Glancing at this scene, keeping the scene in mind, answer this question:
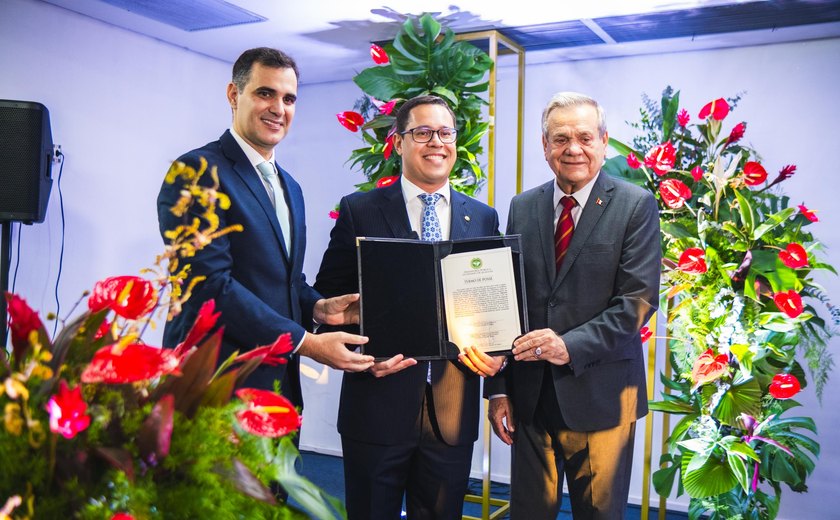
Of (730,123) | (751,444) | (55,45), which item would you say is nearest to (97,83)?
(55,45)

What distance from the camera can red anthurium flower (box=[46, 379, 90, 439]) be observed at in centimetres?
79

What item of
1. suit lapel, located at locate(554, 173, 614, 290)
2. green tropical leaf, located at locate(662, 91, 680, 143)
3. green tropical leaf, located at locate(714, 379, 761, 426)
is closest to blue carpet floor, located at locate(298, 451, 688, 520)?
green tropical leaf, located at locate(714, 379, 761, 426)

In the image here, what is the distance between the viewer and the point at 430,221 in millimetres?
2586

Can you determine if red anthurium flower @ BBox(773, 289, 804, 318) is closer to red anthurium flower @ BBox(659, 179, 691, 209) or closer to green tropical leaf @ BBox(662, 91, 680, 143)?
red anthurium flower @ BBox(659, 179, 691, 209)

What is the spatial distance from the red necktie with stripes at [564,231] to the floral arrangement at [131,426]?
1669 mm

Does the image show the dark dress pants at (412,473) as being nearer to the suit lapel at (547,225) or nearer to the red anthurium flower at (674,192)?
the suit lapel at (547,225)

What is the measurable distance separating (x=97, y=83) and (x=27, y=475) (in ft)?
13.6

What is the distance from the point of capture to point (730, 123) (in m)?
4.63

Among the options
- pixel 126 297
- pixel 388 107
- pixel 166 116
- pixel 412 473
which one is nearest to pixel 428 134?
pixel 412 473

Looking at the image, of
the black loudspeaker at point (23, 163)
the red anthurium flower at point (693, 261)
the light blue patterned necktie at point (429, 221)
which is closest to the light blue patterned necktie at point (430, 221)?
the light blue patterned necktie at point (429, 221)

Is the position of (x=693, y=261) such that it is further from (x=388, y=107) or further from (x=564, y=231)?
(x=388, y=107)

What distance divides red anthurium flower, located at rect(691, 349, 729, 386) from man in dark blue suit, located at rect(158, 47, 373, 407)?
1732 mm

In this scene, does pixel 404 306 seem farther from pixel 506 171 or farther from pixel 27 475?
pixel 506 171

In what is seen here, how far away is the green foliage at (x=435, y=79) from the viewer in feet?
13.1
